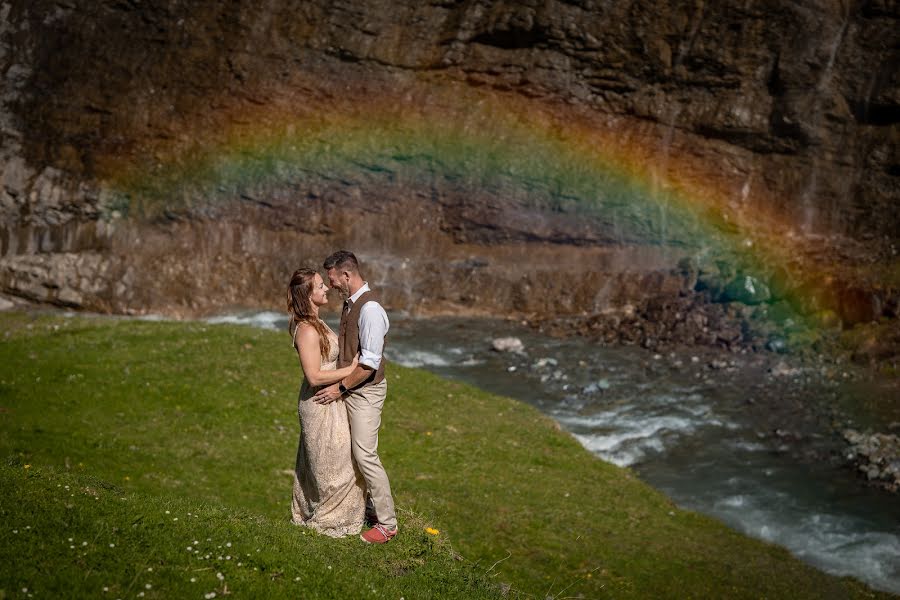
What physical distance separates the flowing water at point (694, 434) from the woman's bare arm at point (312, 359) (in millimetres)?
14792

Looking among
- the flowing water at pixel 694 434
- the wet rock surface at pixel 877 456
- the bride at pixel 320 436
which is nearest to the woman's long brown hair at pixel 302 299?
the bride at pixel 320 436

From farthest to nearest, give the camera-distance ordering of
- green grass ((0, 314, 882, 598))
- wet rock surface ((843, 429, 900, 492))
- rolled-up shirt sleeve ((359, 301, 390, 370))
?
wet rock surface ((843, 429, 900, 492)) → rolled-up shirt sleeve ((359, 301, 390, 370)) → green grass ((0, 314, 882, 598))

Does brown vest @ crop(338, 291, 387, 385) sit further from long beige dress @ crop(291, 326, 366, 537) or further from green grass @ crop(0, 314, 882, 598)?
green grass @ crop(0, 314, 882, 598)

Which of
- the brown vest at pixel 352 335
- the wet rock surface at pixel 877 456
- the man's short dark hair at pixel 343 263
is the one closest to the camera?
the brown vest at pixel 352 335

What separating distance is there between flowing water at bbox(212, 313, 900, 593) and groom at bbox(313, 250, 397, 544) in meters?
13.8

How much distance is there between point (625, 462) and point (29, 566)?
21.0 m

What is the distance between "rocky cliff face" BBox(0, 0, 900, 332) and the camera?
52.0 meters

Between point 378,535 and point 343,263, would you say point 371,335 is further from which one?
point 378,535

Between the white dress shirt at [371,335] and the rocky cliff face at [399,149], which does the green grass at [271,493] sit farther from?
the rocky cliff face at [399,149]

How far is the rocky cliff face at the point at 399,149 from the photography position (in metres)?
52.0

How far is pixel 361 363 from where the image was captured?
11.8 metres

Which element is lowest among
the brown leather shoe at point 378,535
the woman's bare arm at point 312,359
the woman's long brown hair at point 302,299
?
the brown leather shoe at point 378,535

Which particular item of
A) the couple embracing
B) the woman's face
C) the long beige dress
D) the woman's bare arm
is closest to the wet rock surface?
the couple embracing

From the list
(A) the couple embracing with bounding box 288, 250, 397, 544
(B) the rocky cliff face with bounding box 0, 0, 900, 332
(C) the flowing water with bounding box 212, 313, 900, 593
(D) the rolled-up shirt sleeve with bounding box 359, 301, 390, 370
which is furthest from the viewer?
(B) the rocky cliff face with bounding box 0, 0, 900, 332
